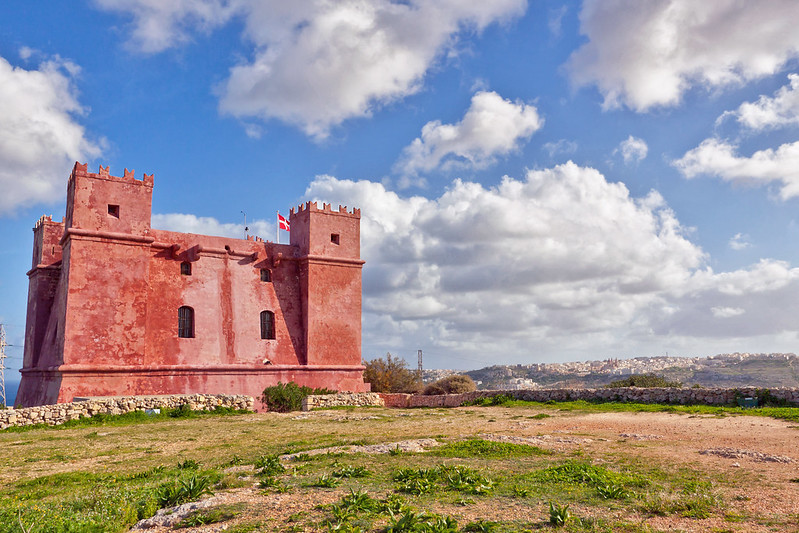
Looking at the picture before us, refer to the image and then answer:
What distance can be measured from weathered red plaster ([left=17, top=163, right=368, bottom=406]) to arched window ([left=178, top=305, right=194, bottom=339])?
0.31 m

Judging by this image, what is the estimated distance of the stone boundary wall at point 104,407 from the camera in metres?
18.0

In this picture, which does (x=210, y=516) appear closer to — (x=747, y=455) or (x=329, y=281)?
(x=747, y=455)

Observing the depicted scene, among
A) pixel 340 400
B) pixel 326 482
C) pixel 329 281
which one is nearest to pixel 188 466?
pixel 326 482

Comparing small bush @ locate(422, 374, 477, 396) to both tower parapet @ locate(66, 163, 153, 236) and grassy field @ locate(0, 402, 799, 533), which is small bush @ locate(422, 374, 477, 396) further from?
grassy field @ locate(0, 402, 799, 533)

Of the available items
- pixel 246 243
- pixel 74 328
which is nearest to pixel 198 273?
pixel 246 243

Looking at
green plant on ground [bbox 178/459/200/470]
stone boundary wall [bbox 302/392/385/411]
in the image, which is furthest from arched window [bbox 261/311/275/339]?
green plant on ground [bbox 178/459/200/470]

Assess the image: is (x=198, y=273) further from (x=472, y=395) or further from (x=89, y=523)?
(x=89, y=523)

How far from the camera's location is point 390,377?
42438 millimetres

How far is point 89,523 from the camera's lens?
5934 mm

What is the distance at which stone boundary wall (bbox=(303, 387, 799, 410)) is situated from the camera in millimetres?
19344

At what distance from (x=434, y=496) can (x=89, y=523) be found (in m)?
3.72

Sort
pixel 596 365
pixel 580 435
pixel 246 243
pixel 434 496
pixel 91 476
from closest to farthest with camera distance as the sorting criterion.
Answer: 1. pixel 434 496
2. pixel 91 476
3. pixel 580 435
4. pixel 246 243
5. pixel 596 365

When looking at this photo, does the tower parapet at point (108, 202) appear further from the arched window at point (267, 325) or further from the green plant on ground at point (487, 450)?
the green plant on ground at point (487, 450)

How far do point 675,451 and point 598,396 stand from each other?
12759 millimetres
